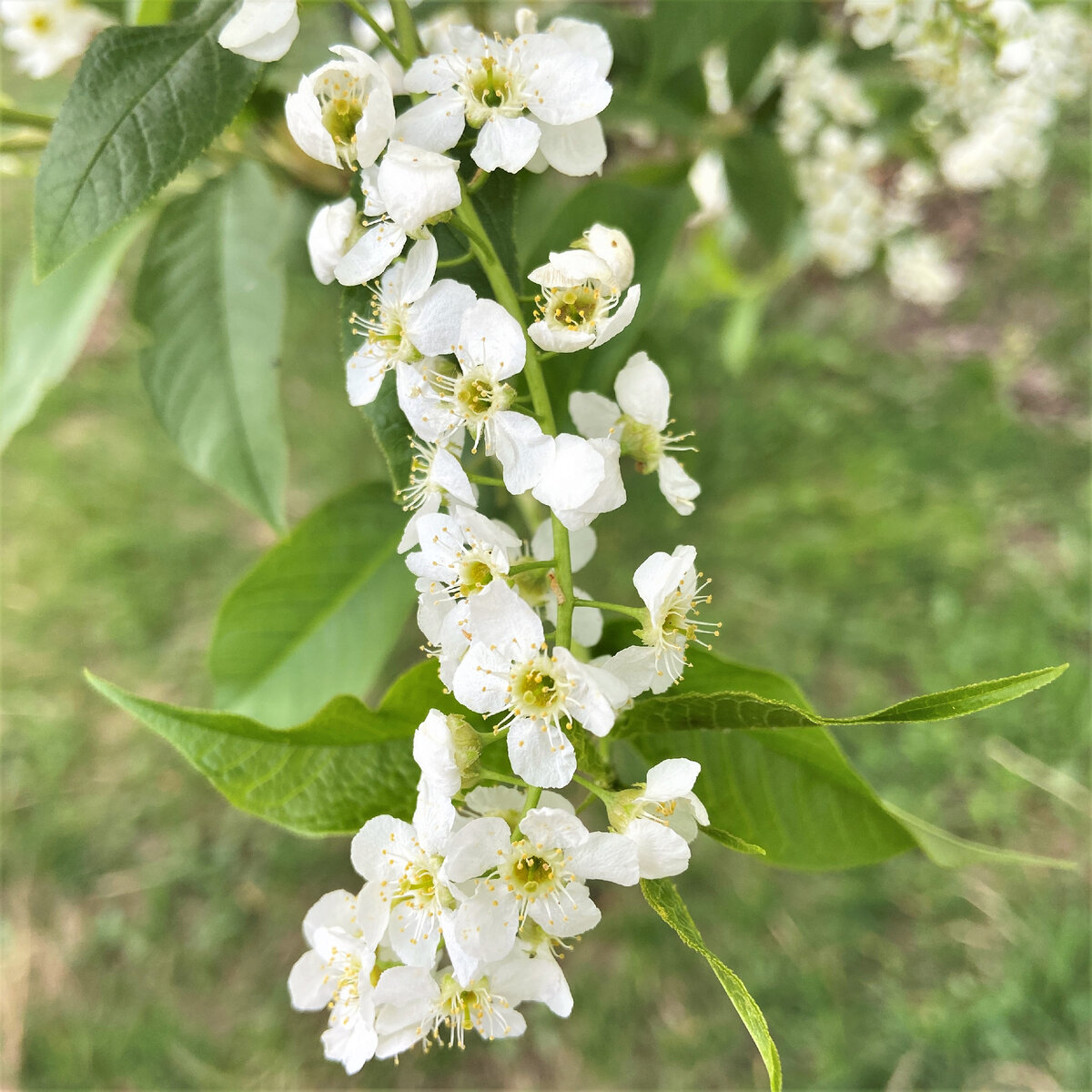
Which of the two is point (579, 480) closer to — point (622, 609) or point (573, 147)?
point (622, 609)

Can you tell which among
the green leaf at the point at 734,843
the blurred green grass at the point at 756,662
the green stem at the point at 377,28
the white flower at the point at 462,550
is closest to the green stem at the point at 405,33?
the green stem at the point at 377,28

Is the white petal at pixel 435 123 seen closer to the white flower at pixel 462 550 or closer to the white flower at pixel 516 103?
the white flower at pixel 516 103

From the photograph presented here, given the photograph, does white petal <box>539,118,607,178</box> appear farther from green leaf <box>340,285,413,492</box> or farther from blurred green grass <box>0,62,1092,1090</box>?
blurred green grass <box>0,62,1092,1090</box>

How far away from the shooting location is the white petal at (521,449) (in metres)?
0.49

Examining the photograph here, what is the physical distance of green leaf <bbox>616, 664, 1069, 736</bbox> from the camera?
1.40 feet

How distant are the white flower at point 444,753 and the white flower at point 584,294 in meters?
0.22

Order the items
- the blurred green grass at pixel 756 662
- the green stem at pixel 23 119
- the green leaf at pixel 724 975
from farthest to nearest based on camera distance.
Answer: the blurred green grass at pixel 756 662 < the green stem at pixel 23 119 < the green leaf at pixel 724 975

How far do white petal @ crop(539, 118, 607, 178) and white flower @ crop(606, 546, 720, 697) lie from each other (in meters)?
0.25

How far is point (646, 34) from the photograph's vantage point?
3.02 feet

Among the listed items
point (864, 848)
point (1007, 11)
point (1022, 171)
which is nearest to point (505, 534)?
point (864, 848)

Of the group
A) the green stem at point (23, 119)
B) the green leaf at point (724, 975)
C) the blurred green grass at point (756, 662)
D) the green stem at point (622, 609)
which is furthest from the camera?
the blurred green grass at point (756, 662)

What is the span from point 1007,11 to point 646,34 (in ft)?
1.14

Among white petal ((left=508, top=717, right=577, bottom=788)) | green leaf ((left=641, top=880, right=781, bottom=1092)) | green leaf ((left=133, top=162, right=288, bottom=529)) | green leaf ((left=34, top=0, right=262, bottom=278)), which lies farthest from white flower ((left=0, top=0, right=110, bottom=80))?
green leaf ((left=641, top=880, right=781, bottom=1092))

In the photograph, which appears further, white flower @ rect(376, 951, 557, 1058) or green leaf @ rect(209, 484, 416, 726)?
green leaf @ rect(209, 484, 416, 726)
